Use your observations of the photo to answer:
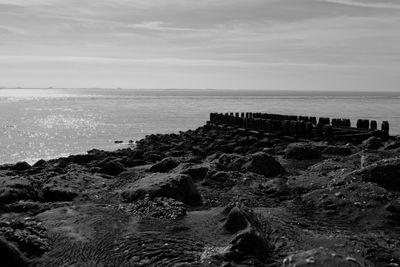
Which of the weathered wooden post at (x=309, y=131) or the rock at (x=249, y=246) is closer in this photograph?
the rock at (x=249, y=246)

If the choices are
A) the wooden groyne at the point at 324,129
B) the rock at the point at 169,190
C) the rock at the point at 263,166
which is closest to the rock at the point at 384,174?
the rock at the point at 263,166

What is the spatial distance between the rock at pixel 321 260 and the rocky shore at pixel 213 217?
0.02m

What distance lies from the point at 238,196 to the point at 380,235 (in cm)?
343

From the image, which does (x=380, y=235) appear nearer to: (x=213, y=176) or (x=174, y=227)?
(x=174, y=227)

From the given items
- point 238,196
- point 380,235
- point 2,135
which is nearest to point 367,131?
point 238,196

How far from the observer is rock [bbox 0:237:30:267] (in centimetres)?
653

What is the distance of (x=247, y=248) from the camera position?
6.66 metres

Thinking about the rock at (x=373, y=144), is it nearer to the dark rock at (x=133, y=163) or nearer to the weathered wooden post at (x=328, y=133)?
the weathered wooden post at (x=328, y=133)

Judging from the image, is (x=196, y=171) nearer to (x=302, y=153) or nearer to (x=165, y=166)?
(x=165, y=166)

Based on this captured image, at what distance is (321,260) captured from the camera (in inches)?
225

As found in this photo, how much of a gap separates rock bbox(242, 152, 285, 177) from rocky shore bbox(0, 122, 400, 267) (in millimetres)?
29

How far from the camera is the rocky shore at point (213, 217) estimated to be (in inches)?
264

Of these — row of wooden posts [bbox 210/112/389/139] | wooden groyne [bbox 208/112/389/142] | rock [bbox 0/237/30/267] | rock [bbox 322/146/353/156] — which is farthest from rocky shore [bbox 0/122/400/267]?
row of wooden posts [bbox 210/112/389/139]

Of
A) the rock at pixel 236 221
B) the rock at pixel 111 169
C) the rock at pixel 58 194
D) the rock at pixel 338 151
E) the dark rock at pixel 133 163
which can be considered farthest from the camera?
the dark rock at pixel 133 163
